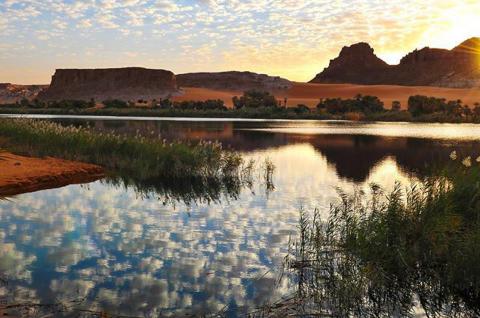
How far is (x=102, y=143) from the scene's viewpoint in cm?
2630

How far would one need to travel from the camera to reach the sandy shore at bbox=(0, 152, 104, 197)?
18.7 meters

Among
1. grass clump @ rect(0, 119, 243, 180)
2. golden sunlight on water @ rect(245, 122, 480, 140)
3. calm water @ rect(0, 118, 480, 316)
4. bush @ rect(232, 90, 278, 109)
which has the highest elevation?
bush @ rect(232, 90, 278, 109)

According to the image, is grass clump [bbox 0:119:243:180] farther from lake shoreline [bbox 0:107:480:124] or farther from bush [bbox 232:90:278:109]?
bush [bbox 232:90:278:109]

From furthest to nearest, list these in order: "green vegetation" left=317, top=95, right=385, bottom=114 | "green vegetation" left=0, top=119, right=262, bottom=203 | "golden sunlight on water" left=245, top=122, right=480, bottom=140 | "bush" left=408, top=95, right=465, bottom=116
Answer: "green vegetation" left=317, top=95, right=385, bottom=114 → "bush" left=408, top=95, right=465, bottom=116 → "golden sunlight on water" left=245, top=122, right=480, bottom=140 → "green vegetation" left=0, top=119, right=262, bottom=203

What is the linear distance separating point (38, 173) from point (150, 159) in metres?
5.04

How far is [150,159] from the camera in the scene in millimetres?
24000

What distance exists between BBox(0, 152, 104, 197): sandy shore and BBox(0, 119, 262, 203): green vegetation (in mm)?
1241

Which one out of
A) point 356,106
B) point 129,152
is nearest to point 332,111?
point 356,106

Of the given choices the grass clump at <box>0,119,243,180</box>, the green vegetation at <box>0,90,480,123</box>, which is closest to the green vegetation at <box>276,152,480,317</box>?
the grass clump at <box>0,119,243,180</box>

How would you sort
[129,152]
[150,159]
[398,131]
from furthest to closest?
[398,131] < [129,152] < [150,159]

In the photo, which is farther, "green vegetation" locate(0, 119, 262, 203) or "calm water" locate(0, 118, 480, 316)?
"green vegetation" locate(0, 119, 262, 203)

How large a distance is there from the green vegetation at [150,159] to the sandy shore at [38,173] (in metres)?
1.24

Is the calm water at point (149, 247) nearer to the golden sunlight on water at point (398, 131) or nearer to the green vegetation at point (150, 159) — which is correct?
the green vegetation at point (150, 159)

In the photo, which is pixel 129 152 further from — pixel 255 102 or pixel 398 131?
pixel 255 102
